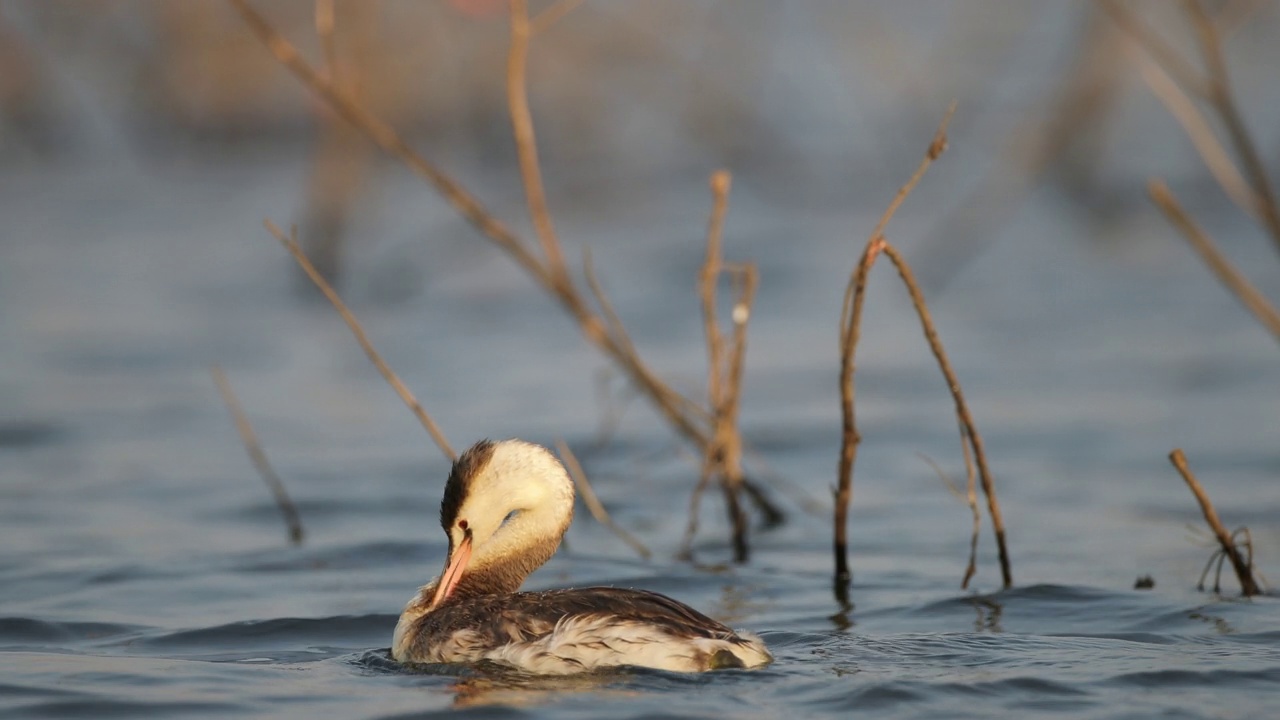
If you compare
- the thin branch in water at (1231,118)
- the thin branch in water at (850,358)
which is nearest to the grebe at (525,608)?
the thin branch in water at (850,358)

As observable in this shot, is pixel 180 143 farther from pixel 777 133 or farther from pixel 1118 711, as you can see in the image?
pixel 1118 711

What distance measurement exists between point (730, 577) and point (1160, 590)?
173 centimetres

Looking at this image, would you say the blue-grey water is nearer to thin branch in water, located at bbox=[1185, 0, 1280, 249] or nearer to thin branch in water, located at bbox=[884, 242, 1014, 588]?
thin branch in water, located at bbox=[884, 242, 1014, 588]

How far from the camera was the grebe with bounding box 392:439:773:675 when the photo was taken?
5.36 meters

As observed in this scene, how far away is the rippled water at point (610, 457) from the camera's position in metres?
5.61

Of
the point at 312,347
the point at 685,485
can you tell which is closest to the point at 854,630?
the point at 685,485

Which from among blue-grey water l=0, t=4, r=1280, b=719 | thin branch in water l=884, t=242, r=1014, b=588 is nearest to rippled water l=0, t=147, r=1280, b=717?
blue-grey water l=0, t=4, r=1280, b=719

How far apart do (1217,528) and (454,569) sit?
106 inches

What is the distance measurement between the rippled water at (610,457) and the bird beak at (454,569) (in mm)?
338

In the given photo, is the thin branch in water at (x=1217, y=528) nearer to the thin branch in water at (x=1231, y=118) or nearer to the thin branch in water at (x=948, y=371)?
the thin branch in water at (x=948, y=371)

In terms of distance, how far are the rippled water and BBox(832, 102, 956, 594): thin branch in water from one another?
23 centimetres

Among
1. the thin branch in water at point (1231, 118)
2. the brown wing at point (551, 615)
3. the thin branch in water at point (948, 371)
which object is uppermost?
the thin branch in water at point (1231, 118)

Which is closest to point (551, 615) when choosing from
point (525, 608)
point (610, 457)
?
point (525, 608)

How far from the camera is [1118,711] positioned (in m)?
5.08
